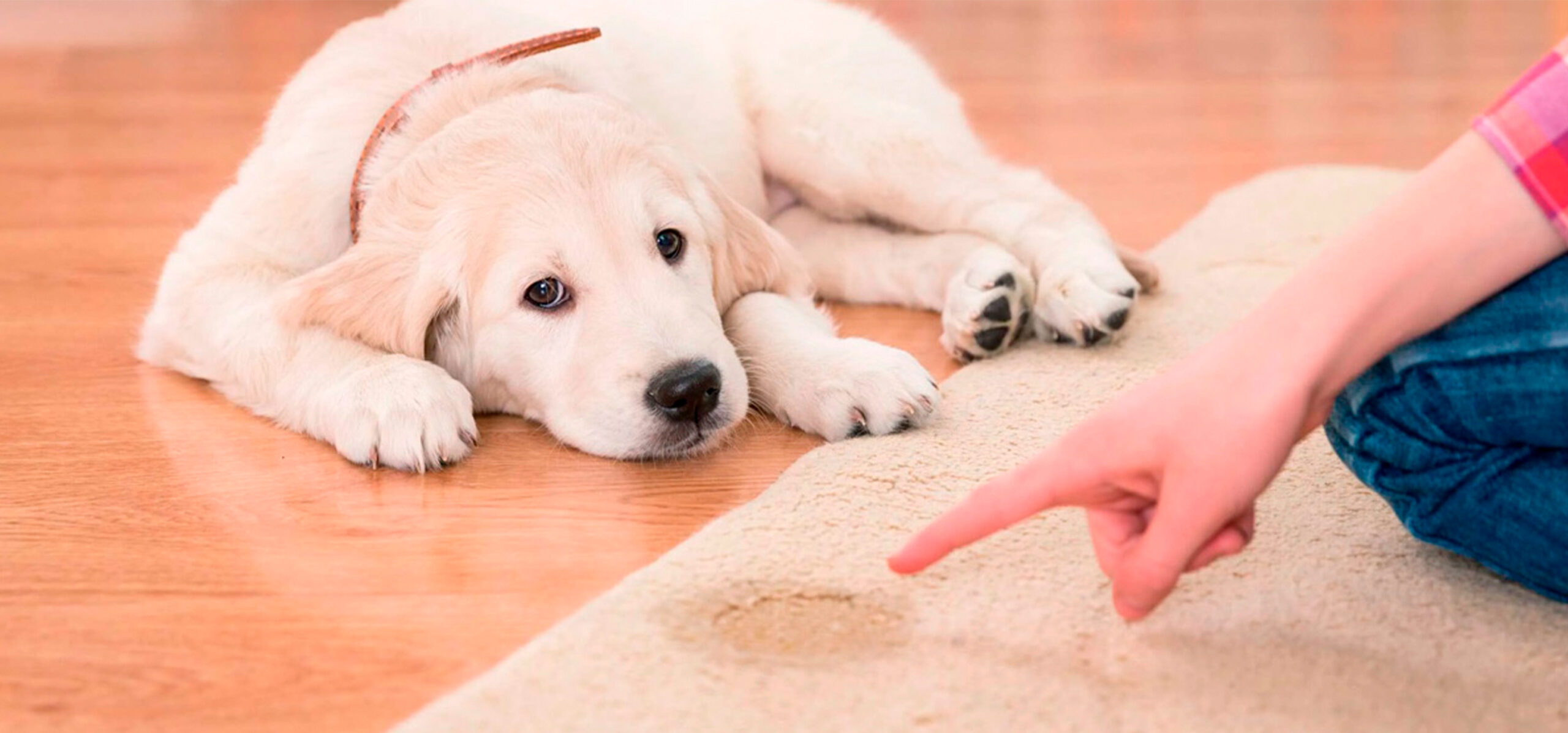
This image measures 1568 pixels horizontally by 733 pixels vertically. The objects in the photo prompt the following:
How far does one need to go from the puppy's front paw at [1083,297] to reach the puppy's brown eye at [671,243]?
1.99 feet

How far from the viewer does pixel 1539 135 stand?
3.95ft

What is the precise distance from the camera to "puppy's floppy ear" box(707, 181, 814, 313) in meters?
2.22

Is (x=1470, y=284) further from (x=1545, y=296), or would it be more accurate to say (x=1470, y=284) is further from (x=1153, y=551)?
(x=1153, y=551)

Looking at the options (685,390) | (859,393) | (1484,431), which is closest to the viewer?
(1484,431)

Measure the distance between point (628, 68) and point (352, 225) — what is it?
61cm

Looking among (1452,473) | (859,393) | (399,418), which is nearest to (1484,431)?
(1452,473)

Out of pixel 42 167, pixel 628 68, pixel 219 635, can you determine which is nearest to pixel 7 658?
pixel 219 635

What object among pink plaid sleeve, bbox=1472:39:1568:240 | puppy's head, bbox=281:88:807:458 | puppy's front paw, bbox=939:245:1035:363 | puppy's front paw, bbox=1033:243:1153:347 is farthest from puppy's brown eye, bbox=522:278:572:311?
pink plaid sleeve, bbox=1472:39:1568:240

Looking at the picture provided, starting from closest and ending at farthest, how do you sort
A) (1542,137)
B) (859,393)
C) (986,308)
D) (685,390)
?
(1542,137) < (685,390) < (859,393) < (986,308)

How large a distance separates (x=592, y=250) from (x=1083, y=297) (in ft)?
2.59

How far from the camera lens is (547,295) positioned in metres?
1.98

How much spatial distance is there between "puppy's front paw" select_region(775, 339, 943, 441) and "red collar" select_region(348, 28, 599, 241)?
61 cm

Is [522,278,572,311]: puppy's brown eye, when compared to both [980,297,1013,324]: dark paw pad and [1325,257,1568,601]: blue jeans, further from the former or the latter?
[1325,257,1568,601]: blue jeans

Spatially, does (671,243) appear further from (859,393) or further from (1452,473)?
(1452,473)
